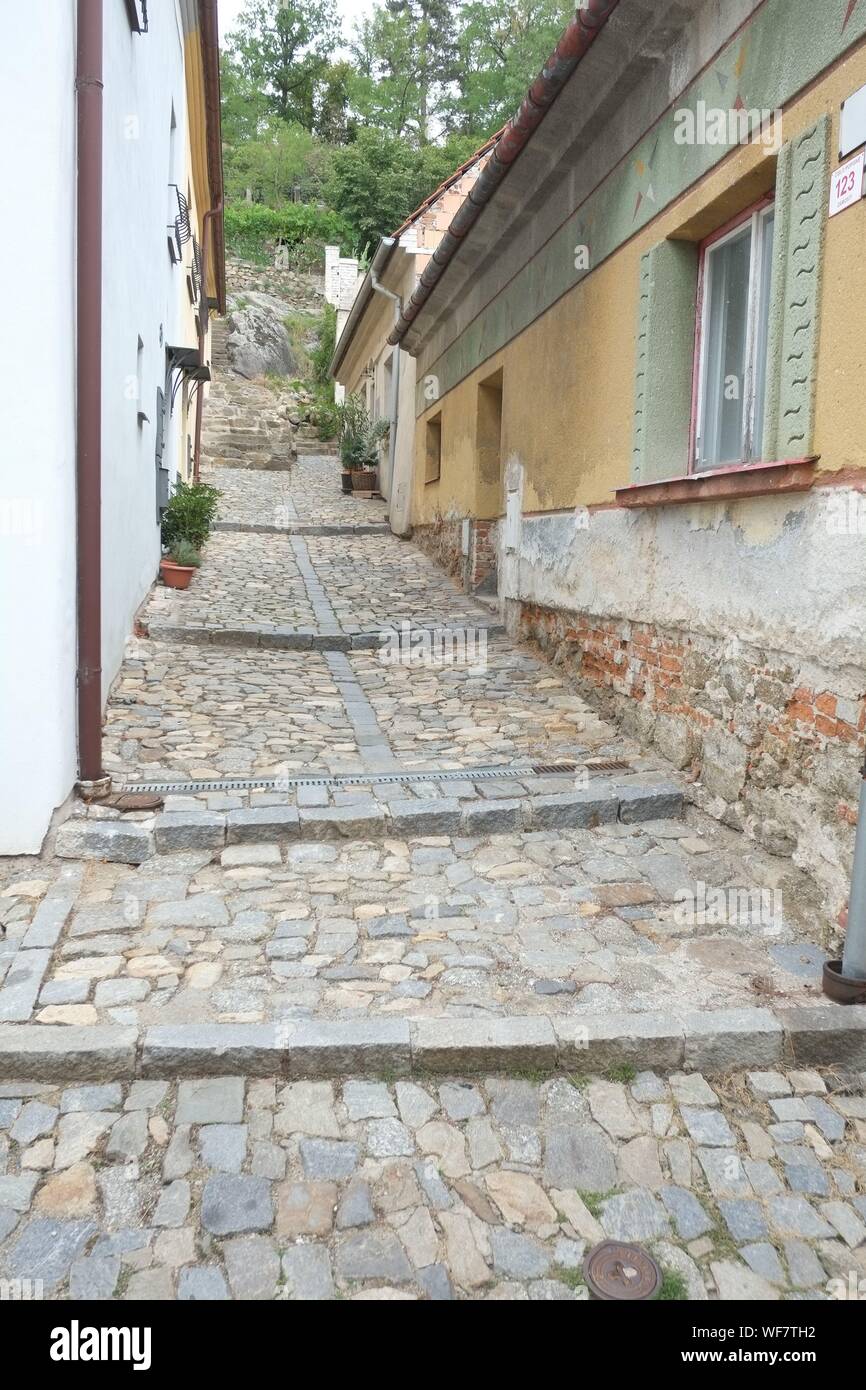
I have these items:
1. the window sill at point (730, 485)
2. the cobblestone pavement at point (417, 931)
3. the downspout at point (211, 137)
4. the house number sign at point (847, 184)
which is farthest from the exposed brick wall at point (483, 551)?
the house number sign at point (847, 184)

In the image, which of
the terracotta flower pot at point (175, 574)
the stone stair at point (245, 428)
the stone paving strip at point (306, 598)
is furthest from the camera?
the stone stair at point (245, 428)

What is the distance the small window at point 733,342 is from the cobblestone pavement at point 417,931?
77.1 inches

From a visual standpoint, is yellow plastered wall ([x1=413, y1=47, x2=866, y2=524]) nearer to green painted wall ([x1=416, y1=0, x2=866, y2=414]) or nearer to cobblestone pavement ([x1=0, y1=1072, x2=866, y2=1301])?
green painted wall ([x1=416, y1=0, x2=866, y2=414])

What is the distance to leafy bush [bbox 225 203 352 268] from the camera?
3481 centimetres

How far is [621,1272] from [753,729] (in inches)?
102

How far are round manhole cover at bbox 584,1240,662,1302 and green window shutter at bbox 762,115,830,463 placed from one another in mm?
2945

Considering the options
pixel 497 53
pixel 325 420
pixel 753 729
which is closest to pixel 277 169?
pixel 497 53

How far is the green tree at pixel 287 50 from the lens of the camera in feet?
145

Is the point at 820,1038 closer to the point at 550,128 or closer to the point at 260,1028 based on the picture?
the point at 260,1028

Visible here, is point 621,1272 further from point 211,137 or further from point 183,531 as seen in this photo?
point 211,137

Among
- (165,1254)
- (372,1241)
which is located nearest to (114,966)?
(165,1254)

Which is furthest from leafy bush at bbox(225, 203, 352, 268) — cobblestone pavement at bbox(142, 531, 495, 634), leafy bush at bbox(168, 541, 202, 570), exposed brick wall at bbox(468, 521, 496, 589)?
exposed brick wall at bbox(468, 521, 496, 589)

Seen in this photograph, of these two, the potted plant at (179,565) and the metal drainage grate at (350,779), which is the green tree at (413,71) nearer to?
the potted plant at (179,565)

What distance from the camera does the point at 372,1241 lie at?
2.30 meters
